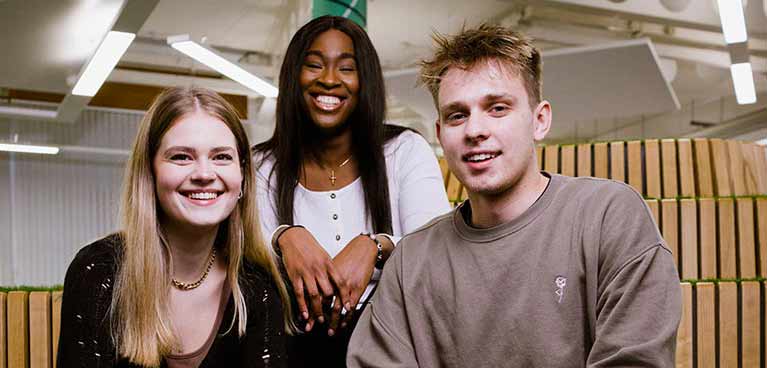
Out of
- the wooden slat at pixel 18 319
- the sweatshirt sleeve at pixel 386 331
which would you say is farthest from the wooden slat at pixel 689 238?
the wooden slat at pixel 18 319

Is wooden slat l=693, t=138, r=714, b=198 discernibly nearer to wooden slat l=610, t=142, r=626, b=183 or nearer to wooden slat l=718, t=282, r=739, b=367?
wooden slat l=610, t=142, r=626, b=183

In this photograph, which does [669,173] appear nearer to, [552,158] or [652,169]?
[652,169]

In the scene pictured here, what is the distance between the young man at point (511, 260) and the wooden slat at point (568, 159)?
3.72m

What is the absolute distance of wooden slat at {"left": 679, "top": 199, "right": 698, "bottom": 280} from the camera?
475 centimetres

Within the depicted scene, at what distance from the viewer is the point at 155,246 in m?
2.01

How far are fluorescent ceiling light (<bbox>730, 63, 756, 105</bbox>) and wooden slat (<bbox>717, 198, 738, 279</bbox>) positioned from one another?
395 centimetres

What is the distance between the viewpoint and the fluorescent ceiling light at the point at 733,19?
6004 millimetres

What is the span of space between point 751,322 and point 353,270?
120 inches

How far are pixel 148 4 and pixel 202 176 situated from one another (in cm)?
473

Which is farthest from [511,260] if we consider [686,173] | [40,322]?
[686,173]

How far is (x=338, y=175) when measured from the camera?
2367 mm

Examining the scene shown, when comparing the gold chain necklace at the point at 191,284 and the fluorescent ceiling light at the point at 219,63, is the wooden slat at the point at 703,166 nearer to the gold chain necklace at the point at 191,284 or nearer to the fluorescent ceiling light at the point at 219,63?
the fluorescent ceiling light at the point at 219,63

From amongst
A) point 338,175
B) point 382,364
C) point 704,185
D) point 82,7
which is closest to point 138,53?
point 82,7

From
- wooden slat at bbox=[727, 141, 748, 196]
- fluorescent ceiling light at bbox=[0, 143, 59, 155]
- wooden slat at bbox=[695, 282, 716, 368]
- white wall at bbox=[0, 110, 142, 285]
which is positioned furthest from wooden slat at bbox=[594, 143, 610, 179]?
fluorescent ceiling light at bbox=[0, 143, 59, 155]
